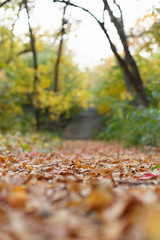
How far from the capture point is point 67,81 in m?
13.7

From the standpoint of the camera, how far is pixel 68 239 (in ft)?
2.68

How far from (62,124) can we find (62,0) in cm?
1037

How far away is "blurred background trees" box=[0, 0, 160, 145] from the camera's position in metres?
4.46

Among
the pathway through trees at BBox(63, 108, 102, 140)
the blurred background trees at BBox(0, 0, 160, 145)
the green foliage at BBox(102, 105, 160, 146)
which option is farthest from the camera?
the pathway through trees at BBox(63, 108, 102, 140)

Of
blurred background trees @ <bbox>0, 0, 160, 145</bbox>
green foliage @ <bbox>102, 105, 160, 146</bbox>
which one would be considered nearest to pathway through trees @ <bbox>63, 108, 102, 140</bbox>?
blurred background trees @ <bbox>0, 0, 160, 145</bbox>

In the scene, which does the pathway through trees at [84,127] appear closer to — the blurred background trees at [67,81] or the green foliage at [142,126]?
the blurred background trees at [67,81]

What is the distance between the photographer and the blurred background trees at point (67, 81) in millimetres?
4461

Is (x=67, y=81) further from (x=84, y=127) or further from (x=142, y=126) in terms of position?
(x=142, y=126)

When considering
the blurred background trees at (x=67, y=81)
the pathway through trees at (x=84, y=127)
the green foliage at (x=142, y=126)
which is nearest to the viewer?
the green foliage at (x=142, y=126)

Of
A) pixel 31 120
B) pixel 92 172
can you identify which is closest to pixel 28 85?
pixel 31 120

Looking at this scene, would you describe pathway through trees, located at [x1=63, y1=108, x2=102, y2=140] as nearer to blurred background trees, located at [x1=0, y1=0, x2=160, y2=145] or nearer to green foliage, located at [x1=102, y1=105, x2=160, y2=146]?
blurred background trees, located at [x1=0, y1=0, x2=160, y2=145]

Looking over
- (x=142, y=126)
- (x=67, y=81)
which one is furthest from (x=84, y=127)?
(x=142, y=126)

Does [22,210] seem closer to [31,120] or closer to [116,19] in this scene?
[116,19]

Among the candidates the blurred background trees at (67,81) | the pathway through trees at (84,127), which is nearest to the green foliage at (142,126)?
the blurred background trees at (67,81)
